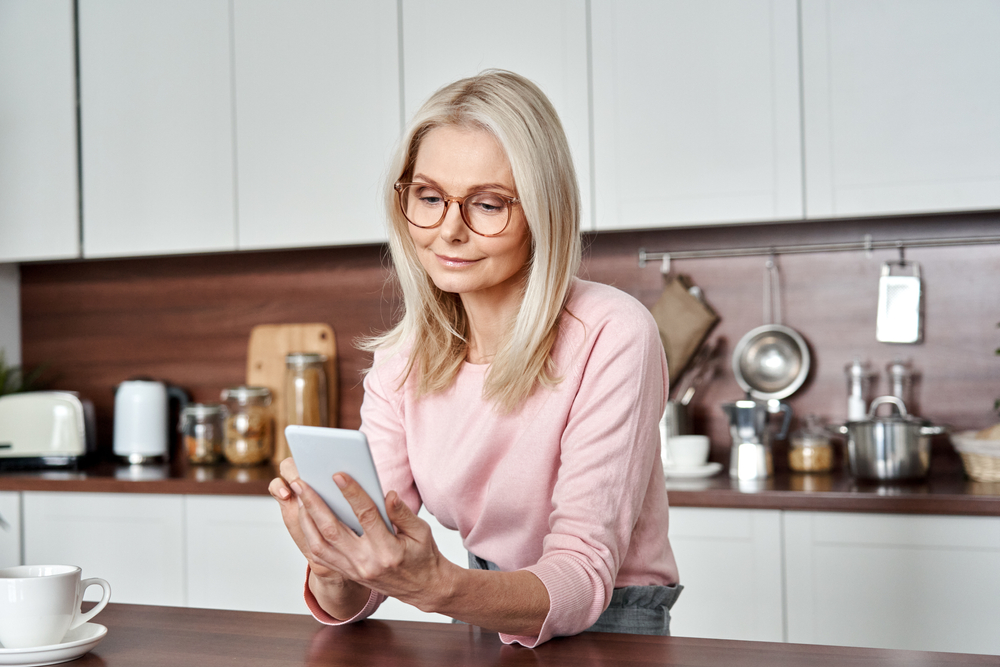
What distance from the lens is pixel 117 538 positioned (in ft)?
7.57

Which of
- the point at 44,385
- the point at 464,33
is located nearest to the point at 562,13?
the point at 464,33

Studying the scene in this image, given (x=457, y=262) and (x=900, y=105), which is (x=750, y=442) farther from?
(x=457, y=262)

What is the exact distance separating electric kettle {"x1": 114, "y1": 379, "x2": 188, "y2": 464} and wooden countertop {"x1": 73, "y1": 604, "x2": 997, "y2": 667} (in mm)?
1719

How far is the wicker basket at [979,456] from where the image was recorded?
6.36ft

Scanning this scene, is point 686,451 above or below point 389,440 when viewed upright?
below

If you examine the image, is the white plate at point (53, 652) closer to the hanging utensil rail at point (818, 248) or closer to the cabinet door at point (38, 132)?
the hanging utensil rail at point (818, 248)

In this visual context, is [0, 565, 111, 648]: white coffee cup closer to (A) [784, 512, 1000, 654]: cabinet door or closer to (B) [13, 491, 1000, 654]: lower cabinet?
(B) [13, 491, 1000, 654]: lower cabinet

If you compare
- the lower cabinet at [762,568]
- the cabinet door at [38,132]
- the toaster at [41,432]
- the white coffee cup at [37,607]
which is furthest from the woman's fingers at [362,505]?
the cabinet door at [38,132]

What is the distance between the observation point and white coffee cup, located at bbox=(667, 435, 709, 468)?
2.13 meters

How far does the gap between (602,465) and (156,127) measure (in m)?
1.98

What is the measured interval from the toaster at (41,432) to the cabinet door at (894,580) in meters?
1.88

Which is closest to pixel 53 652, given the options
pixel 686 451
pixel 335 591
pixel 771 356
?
pixel 335 591

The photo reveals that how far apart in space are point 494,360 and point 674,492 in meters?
→ 0.95

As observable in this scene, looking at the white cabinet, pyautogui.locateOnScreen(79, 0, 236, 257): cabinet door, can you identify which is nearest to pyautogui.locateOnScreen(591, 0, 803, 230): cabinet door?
pyautogui.locateOnScreen(79, 0, 236, 257): cabinet door
